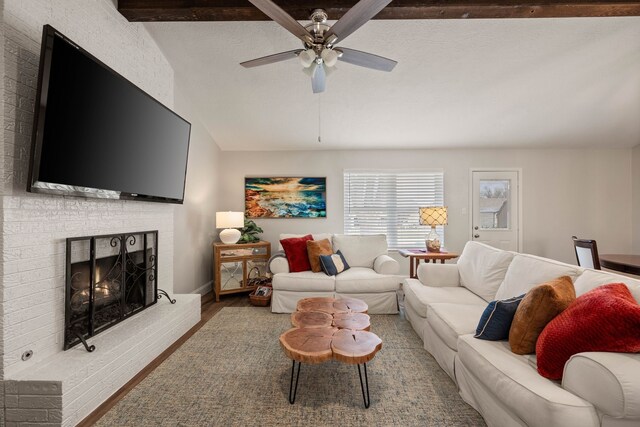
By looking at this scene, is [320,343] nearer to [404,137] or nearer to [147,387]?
[147,387]

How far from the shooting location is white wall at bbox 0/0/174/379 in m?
1.53

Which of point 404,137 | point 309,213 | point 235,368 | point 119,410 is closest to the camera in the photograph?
point 119,410

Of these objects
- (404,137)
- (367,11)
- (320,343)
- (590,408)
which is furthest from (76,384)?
(404,137)

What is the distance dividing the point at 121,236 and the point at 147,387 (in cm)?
112

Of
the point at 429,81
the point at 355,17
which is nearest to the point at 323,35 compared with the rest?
the point at 355,17

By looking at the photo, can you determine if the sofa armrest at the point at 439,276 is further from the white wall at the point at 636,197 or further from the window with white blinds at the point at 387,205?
the white wall at the point at 636,197

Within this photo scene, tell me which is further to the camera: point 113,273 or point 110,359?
point 113,273

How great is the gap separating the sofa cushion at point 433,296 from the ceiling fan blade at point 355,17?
2.20 m

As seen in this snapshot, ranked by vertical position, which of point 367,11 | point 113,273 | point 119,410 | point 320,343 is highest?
point 367,11

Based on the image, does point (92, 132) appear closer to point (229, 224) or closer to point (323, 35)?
point (323, 35)

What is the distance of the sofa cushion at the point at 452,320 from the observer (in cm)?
198

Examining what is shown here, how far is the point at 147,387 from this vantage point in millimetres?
1981

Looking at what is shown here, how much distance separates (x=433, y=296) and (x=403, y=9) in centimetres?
244

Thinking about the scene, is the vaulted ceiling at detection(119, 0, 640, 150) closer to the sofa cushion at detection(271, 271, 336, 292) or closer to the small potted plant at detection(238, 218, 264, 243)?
the small potted plant at detection(238, 218, 264, 243)
